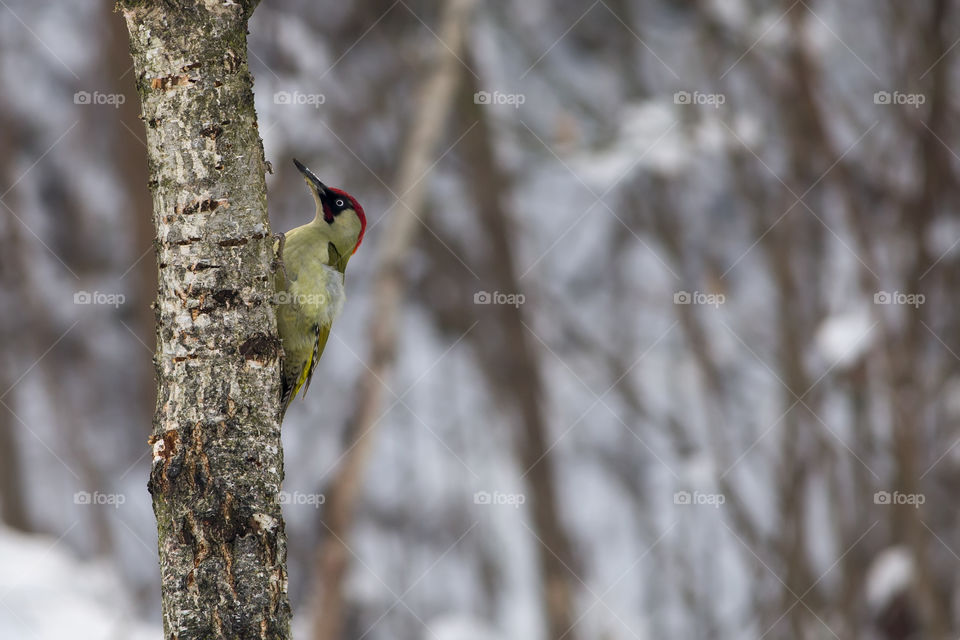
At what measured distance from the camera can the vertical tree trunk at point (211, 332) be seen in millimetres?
2133

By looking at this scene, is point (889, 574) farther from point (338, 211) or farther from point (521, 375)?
point (338, 211)

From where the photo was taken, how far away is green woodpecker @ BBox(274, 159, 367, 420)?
4.00m

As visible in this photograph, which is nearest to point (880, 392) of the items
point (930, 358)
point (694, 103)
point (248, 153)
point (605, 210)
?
point (930, 358)

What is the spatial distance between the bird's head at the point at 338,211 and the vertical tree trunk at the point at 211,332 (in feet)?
6.65

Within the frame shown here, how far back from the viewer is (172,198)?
226 centimetres

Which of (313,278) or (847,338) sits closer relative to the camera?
(313,278)

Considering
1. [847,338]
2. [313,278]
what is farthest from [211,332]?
[847,338]

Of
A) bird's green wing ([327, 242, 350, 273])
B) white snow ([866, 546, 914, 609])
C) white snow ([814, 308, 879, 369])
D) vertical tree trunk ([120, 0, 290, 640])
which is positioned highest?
white snow ([814, 308, 879, 369])

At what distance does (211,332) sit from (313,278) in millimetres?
1921

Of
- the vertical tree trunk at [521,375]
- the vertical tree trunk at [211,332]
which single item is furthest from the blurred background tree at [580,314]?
the vertical tree trunk at [211,332]

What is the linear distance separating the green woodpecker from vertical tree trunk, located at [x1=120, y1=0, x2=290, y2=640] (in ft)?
4.79

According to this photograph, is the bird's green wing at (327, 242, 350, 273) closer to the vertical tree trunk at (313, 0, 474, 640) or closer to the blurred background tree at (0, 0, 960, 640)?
the vertical tree trunk at (313, 0, 474, 640)

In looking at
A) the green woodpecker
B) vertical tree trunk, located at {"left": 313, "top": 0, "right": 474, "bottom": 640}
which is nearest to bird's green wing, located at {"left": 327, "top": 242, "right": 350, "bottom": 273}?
the green woodpecker

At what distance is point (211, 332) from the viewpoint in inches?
88.1
